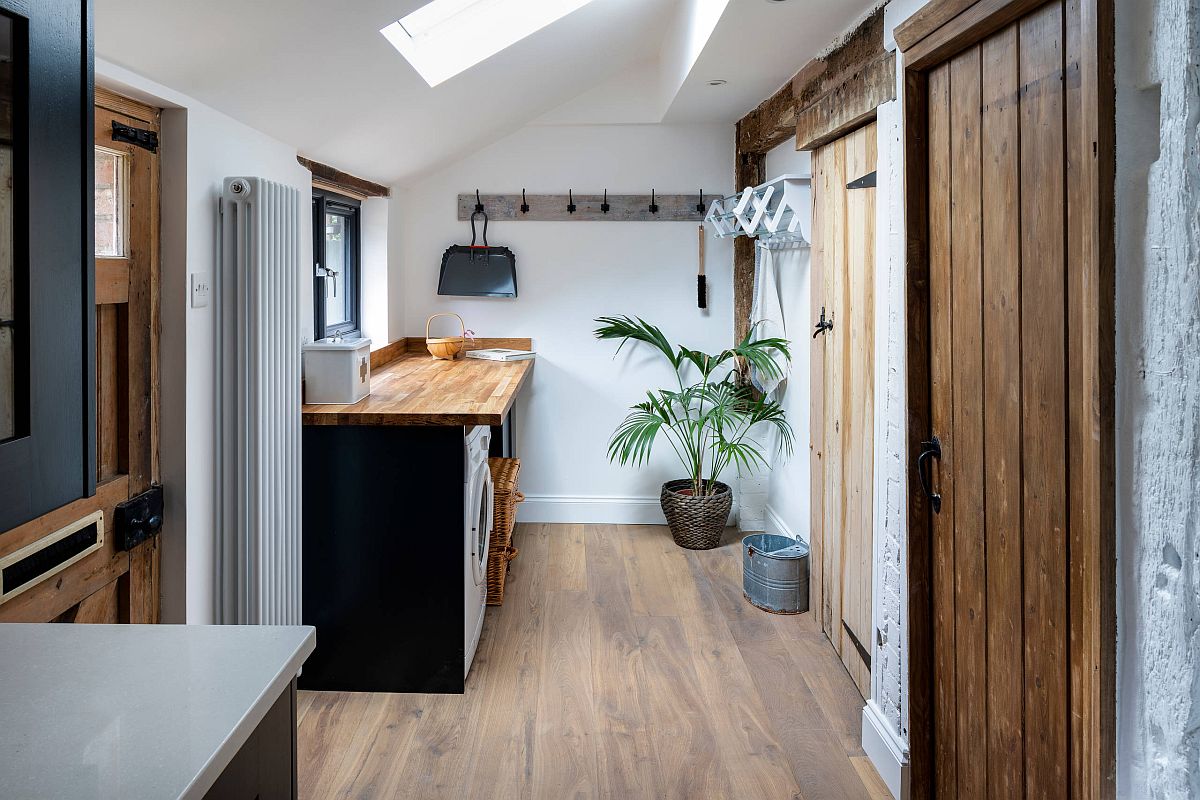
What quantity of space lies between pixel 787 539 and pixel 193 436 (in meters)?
2.38

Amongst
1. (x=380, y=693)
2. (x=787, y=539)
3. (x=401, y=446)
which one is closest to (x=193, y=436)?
(x=401, y=446)

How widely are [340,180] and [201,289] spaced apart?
1.47m

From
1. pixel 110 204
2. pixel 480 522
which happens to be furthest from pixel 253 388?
pixel 480 522

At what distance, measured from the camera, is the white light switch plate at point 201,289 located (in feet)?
7.38

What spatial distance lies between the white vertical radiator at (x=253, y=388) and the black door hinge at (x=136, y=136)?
0.76 feet

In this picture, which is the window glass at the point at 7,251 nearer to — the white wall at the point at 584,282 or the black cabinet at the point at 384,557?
the black cabinet at the point at 384,557

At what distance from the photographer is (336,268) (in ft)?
13.6

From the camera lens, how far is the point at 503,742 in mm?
2506

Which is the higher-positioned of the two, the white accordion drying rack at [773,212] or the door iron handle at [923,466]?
the white accordion drying rack at [773,212]

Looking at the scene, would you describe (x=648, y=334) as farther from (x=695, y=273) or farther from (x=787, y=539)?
(x=787, y=539)

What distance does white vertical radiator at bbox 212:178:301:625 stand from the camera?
234 centimetres

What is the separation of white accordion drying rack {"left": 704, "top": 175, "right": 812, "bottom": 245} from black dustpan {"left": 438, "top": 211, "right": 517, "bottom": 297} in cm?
109

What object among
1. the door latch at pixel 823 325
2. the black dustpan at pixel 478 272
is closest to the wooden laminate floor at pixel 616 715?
the door latch at pixel 823 325

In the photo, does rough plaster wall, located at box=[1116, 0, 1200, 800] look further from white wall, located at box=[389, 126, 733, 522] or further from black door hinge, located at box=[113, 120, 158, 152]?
white wall, located at box=[389, 126, 733, 522]
